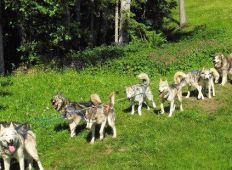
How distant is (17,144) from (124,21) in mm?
24160

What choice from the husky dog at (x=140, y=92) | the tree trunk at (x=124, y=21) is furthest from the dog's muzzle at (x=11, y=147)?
the tree trunk at (x=124, y=21)

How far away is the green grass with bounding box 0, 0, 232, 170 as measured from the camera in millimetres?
13820

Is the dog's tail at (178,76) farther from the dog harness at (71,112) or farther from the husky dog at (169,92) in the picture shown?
the dog harness at (71,112)

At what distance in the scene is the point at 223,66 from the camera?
22672 millimetres

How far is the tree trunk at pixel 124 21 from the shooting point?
113ft

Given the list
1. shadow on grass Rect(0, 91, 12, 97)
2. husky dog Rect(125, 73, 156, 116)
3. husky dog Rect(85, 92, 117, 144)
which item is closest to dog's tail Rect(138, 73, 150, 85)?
husky dog Rect(125, 73, 156, 116)

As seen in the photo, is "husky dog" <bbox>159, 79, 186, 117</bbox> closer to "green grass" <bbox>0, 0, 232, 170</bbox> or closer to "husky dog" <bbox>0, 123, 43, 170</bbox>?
"green grass" <bbox>0, 0, 232, 170</bbox>

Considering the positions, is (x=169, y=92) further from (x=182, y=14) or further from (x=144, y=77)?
(x=182, y=14)

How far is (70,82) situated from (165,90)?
286 inches

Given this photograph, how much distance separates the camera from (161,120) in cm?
1736

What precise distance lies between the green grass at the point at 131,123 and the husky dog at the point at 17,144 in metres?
1.23

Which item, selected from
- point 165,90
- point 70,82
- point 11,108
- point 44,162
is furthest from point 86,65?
point 44,162

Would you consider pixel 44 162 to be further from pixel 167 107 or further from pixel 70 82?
pixel 70 82

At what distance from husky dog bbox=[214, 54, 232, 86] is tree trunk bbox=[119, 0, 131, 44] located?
1265 centimetres
